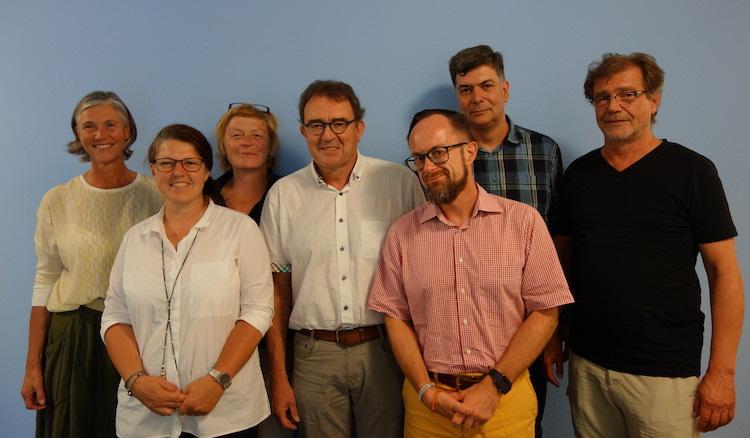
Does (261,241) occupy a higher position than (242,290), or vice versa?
(261,241)

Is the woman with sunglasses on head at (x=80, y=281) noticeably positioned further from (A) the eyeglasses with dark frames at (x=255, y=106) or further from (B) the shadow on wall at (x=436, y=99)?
(B) the shadow on wall at (x=436, y=99)

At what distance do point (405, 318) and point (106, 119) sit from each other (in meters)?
1.71

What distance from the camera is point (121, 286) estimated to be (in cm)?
162

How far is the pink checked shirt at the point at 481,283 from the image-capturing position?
1.45 metres

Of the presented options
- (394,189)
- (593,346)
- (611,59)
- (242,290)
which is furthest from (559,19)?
(242,290)

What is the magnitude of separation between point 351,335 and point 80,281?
1281 mm

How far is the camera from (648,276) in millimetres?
1555

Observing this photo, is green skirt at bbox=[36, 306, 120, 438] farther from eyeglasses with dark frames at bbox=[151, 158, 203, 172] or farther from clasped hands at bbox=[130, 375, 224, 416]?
eyeglasses with dark frames at bbox=[151, 158, 203, 172]

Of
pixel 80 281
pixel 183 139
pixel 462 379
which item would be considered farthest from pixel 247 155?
pixel 462 379

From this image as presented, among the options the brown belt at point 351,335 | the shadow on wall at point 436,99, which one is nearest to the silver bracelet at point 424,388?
the brown belt at point 351,335

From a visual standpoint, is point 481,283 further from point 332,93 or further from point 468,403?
point 332,93

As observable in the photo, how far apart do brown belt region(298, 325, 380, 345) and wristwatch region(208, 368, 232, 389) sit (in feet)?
1.25

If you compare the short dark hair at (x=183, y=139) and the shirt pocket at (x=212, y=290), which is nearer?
the shirt pocket at (x=212, y=290)

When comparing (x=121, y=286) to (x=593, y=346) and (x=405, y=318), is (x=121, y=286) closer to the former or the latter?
(x=405, y=318)
